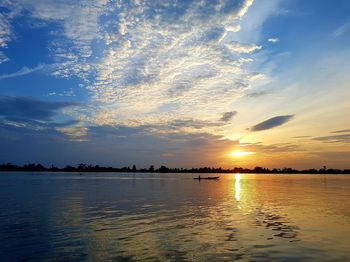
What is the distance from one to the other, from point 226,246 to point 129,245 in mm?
7247

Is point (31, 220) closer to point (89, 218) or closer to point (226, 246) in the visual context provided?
point (89, 218)

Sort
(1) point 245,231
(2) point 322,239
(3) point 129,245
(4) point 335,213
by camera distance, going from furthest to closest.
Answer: (4) point 335,213 → (1) point 245,231 → (2) point 322,239 → (3) point 129,245

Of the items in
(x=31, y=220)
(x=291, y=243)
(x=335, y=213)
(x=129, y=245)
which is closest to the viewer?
(x=129, y=245)

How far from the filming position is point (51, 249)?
24.3 meters

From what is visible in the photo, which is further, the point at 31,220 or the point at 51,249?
the point at 31,220

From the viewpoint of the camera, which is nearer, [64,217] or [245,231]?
[245,231]

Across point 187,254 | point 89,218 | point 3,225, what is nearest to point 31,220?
point 3,225

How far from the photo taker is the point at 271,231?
105 feet

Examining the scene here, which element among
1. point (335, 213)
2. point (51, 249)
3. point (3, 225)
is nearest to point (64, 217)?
point (3, 225)

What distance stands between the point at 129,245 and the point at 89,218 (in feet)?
49.2

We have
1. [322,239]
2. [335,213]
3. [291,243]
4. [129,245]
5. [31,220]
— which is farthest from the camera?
[335,213]

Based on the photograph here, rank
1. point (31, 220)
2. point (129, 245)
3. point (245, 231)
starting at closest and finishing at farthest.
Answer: point (129, 245) → point (245, 231) → point (31, 220)

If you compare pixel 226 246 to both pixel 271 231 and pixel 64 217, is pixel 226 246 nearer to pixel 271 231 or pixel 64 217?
pixel 271 231

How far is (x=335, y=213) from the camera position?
45.9m
